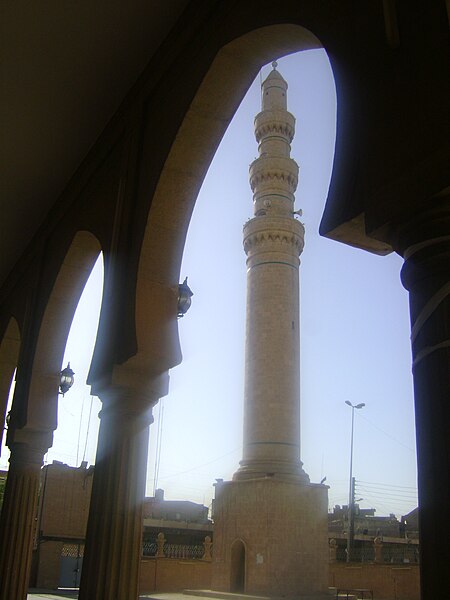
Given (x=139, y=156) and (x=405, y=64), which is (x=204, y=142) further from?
(x=405, y=64)

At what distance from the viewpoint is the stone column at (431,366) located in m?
1.91

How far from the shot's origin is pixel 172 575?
2348 centimetres

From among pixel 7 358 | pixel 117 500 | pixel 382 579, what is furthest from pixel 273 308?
pixel 117 500

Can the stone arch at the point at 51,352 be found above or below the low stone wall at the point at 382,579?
above

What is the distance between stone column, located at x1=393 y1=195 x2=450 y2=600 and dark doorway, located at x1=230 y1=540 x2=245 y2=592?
73.6ft

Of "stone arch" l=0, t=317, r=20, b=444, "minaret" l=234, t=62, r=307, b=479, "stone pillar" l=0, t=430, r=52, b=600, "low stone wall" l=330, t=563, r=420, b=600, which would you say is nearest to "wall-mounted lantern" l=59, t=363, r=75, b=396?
"stone pillar" l=0, t=430, r=52, b=600

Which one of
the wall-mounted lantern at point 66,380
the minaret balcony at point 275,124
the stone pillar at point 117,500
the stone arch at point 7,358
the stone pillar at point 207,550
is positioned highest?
the minaret balcony at point 275,124

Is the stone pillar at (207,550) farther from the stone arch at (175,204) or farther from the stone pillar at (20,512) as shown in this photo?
the stone arch at (175,204)

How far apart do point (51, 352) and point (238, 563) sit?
18.2m

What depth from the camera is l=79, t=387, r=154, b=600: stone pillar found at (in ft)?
14.3

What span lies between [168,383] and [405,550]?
28.7m

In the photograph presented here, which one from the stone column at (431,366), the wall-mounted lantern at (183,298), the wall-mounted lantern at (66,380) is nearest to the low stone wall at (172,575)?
the wall-mounted lantern at (66,380)

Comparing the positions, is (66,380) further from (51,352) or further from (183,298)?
(183,298)

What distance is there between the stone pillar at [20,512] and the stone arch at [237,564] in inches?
676
